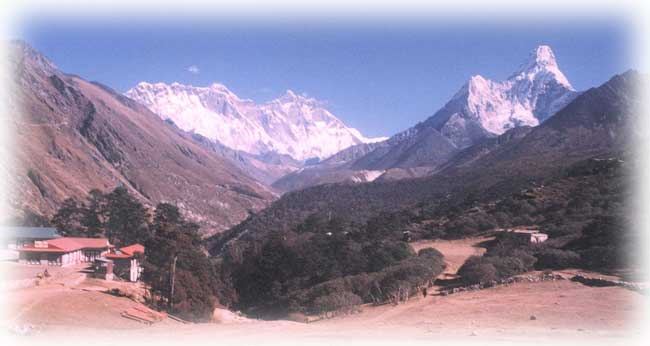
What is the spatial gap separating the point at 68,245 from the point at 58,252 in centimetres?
222


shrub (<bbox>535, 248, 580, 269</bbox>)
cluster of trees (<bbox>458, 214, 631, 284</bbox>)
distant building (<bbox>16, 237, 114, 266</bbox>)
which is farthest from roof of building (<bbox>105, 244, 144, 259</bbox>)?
shrub (<bbox>535, 248, 580, 269</bbox>)

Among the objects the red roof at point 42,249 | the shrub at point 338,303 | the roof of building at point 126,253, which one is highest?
the red roof at point 42,249

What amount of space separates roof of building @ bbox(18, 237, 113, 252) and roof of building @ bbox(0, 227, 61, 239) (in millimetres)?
3834

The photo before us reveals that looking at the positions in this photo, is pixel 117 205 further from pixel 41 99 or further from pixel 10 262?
pixel 41 99

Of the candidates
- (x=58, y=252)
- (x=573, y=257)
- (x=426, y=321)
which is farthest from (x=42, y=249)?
(x=573, y=257)

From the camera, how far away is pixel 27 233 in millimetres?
58781

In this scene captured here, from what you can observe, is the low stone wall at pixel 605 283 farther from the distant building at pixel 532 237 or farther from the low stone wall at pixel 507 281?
the distant building at pixel 532 237

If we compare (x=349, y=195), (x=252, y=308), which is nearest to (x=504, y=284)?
(x=252, y=308)

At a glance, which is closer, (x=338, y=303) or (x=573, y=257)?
(x=338, y=303)

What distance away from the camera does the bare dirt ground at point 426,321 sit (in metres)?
21.3

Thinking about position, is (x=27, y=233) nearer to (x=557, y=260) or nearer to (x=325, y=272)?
(x=325, y=272)

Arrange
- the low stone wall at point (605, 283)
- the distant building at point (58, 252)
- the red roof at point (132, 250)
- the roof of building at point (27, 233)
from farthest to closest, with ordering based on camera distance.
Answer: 1. the roof of building at point (27, 233)
2. the red roof at point (132, 250)
3. the distant building at point (58, 252)
4. the low stone wall at point (605, 283)

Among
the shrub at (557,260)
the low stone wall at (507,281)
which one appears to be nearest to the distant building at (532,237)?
the shrub at (557,260)

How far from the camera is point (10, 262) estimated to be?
50.3 m
